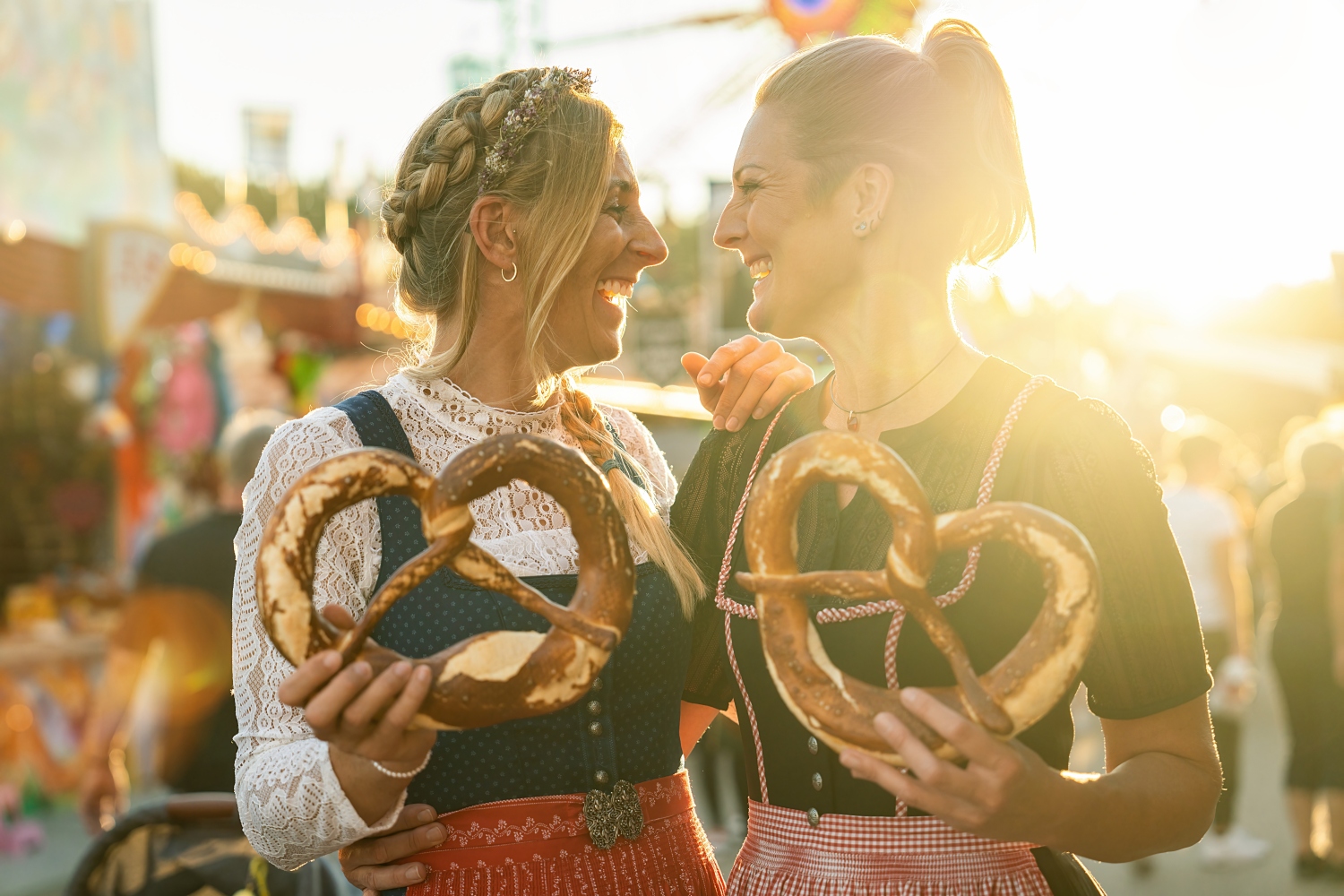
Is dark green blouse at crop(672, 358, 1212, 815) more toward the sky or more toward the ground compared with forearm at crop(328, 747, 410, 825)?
more toward the sky

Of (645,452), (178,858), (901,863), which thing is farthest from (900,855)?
(178,858)

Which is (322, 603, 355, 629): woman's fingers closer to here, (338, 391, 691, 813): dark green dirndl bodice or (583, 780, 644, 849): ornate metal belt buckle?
(338, 391, 691, 813): dark green dirndl bodice

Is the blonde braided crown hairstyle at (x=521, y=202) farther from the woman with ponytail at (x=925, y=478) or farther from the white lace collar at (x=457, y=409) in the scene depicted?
the woman with ponytail at (x=925, y=478)

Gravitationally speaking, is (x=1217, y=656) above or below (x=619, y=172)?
below

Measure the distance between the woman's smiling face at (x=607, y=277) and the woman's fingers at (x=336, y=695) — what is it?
1.01 m

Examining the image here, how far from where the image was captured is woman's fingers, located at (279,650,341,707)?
4.52 feet

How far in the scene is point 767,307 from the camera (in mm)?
1862

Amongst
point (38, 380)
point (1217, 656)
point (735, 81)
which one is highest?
point (735, 81)

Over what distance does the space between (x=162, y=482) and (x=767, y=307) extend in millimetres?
9132

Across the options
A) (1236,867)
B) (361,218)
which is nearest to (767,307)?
(1236,867)

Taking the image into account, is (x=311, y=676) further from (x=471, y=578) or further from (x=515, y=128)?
(x=515, y=128)

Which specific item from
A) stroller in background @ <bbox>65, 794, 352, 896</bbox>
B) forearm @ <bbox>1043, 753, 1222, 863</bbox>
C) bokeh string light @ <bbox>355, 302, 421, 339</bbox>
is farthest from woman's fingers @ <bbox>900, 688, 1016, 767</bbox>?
bokeh string light @ <bbox>355, 302, 421, 339</bbox>

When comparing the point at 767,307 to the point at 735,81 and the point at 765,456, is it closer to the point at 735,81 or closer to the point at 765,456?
the point at 765,456

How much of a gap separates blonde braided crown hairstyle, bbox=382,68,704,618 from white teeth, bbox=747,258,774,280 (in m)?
0.42
